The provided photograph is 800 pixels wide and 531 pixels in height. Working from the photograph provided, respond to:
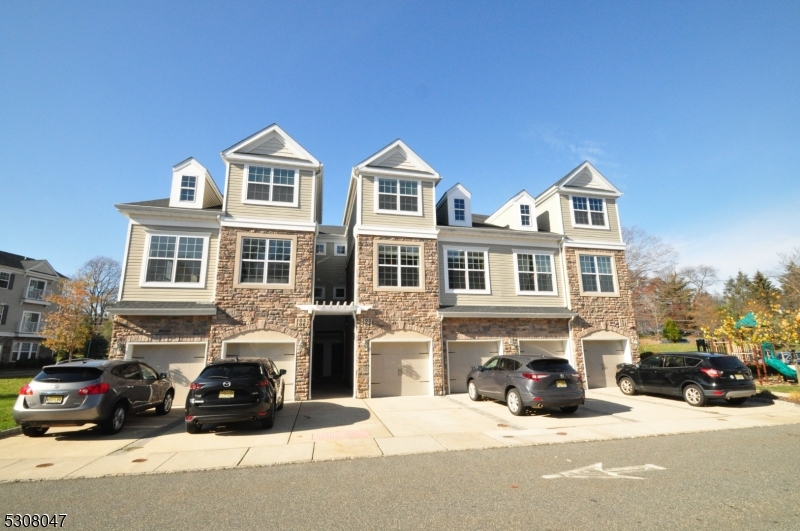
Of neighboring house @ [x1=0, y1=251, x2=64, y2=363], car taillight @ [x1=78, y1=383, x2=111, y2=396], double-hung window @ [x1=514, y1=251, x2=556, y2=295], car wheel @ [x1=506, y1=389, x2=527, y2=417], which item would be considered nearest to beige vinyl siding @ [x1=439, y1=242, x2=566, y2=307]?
double-hung window @ [x1=514, y1=251, x2=556, y2=295]

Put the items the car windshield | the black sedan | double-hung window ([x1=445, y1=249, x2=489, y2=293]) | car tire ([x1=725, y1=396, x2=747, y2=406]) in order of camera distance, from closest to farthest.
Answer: the car windshield < the black sedan < car tire ([x1=725, y1=396, x2=747, y2=406]) < double-hung window ([x1=445, y1=249, x2=489, y2=293])

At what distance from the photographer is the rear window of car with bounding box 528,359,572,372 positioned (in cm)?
1048

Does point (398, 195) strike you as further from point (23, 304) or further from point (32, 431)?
point (23, 304)

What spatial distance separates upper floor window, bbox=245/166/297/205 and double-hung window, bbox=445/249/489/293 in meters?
7.23

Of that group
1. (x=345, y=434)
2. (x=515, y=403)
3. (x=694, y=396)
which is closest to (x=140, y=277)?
(x=345, y=434)

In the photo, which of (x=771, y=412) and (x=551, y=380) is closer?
(x=551, y=380)

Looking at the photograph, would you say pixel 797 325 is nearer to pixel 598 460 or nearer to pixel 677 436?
pixel 677 436

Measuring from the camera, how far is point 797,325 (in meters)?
14.0

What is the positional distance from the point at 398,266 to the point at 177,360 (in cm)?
895

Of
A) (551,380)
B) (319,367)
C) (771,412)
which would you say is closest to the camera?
(551,380)

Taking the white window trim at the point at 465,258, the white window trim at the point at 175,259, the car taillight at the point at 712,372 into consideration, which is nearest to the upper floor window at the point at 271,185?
the white window trim at the point at 175,259

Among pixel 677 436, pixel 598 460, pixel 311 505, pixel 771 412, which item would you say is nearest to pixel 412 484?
pixel 311 505

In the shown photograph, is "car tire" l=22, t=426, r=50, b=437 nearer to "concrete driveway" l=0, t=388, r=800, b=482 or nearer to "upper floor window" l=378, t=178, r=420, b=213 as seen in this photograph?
"concrete driveway" l=0, t=388, r=800, b=482

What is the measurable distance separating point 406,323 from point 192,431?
8188 mm
